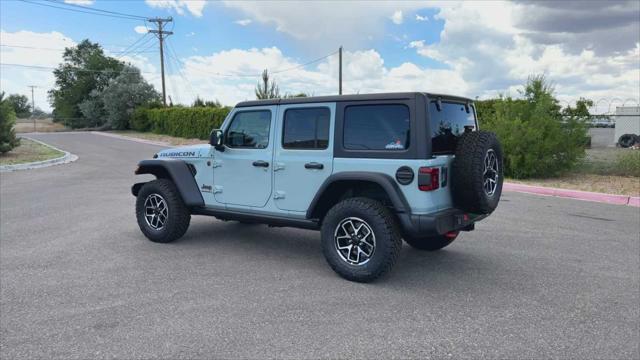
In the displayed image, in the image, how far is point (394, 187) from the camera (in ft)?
14.4

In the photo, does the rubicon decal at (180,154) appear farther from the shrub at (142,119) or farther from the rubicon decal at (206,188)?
the shrub at (142,119)

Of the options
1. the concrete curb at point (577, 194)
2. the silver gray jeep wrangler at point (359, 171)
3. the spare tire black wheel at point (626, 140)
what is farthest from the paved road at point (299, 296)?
the spare tire black wheel at point (626, 140)

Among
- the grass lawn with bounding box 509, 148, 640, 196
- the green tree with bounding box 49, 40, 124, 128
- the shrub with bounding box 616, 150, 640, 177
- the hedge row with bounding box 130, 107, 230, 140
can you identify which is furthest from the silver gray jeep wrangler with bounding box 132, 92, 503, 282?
the green tree with bounding box 49, 40, 124, 128

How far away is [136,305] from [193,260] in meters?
1.33

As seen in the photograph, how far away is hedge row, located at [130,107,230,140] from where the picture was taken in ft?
101

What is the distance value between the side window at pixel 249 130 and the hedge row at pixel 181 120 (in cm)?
2392

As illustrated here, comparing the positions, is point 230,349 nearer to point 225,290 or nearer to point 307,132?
point 225,290

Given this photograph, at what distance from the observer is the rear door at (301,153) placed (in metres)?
4.91

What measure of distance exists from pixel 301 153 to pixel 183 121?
31.6 m

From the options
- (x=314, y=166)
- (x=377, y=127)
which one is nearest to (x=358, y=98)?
(x=377, y=127)

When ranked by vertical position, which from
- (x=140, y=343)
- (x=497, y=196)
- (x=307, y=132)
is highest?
(x=307, y=132)

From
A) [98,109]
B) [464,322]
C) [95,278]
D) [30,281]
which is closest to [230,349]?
[464,322]

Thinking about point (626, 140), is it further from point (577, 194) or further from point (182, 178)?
point (182, 178)

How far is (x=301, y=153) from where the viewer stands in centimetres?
508
